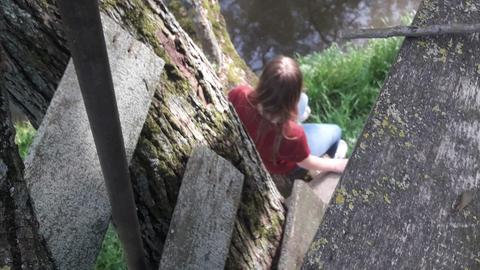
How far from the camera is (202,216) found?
154cm

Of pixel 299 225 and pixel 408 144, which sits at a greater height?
pixel 408 144

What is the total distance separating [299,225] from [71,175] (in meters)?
1.02

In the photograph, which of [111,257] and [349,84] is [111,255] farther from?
[349,84]

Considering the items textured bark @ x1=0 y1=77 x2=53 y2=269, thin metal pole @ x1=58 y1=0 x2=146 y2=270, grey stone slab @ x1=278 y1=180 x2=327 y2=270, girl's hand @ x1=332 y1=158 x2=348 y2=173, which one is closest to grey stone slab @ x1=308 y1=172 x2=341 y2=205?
girl's hand @ x1=332 y1=158 x2=348 y2=173

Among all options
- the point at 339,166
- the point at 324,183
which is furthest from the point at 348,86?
the point at 324,183

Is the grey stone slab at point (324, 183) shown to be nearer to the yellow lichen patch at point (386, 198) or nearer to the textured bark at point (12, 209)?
the yellow lichen patch at point (386, 198)

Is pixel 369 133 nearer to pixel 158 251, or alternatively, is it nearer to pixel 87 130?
pixel 87 130

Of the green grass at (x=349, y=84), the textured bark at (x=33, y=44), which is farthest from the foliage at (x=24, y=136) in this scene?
the textured bark at (x=33, y=44)

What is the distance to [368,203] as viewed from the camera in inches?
42.7

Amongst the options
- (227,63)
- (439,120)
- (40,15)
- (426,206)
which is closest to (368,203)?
(426,206)

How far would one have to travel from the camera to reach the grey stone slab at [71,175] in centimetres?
128

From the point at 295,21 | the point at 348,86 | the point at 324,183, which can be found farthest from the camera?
the point at 295,21

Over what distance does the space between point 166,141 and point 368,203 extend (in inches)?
26.9

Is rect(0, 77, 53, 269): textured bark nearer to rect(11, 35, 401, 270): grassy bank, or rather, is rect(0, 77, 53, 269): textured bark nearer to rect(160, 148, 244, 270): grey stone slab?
rect(160, 148, 244, 270): grey stone slab
